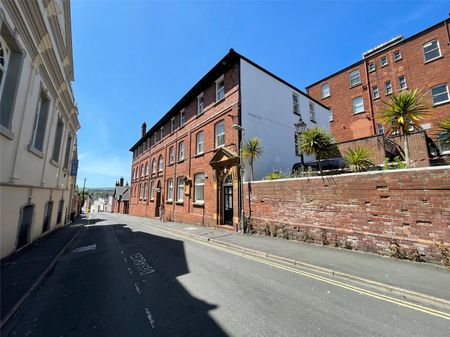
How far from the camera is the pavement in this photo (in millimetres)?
4262

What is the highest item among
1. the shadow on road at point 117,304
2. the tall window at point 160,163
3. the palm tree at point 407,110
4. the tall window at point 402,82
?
the tall window at point 402,82

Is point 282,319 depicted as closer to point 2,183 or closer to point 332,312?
point 332,312

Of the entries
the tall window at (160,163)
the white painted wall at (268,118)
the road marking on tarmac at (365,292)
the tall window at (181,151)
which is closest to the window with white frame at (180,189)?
the tall window at (181,151)

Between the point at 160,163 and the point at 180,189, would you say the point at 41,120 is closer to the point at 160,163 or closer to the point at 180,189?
the point at 180,189

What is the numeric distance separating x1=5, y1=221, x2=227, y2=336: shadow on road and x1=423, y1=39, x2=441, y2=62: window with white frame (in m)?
25.5

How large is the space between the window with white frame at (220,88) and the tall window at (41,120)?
10100mm

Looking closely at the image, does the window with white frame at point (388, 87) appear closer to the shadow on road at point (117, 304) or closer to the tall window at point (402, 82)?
the tall window at point (402, 82)

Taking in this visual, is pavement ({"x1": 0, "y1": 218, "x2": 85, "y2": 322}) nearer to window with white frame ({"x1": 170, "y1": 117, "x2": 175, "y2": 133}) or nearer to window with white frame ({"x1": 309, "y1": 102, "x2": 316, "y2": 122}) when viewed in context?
window with white frame ({"x1": 170, "y1": 117, "x2": 175, "y2": 133})

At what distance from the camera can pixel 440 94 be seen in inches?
715

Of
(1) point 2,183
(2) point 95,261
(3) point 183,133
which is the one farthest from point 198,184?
(1) point 2,183

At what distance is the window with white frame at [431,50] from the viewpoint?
18833 mm

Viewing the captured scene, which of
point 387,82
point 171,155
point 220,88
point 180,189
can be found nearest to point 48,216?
point 180,189

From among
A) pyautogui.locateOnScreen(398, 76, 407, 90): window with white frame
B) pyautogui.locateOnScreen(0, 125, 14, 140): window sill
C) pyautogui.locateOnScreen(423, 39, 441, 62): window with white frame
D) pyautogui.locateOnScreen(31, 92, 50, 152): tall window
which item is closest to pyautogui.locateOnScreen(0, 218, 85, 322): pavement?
pyautogui.locateOnScreen(0, 125, 14, 140): window sill

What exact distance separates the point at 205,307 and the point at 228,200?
10885 mm
